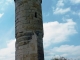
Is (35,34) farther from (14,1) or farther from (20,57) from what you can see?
(14,1)

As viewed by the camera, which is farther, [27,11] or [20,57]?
[27,11]

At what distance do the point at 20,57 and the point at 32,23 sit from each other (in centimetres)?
176

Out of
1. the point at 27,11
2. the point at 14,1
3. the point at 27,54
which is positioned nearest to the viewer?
the point at 27,54

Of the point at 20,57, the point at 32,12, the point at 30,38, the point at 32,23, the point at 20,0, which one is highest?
the point at 20,0

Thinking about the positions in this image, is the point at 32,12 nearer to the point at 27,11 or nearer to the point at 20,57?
the point at 27,11

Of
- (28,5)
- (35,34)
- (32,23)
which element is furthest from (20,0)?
(35,34)

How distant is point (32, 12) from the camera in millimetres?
8539

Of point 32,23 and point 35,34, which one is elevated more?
point 32,23

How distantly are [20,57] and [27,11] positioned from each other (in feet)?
7.62

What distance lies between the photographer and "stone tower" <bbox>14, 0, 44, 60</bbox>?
313 inches

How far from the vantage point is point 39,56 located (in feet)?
26.0

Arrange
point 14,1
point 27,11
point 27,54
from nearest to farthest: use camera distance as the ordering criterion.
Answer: point 27,54 → point 27,11 → point 14,1

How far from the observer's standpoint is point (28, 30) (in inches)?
325

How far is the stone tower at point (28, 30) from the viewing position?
795cm
